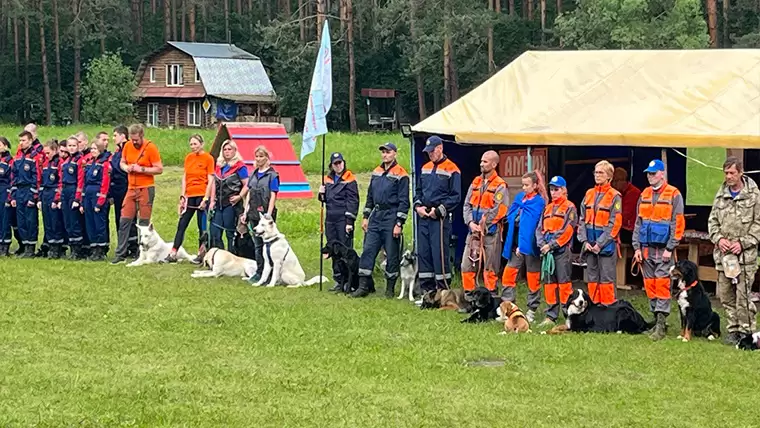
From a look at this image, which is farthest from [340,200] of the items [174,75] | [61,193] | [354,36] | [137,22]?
[137,22]

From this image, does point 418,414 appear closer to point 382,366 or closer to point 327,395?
point 327,395

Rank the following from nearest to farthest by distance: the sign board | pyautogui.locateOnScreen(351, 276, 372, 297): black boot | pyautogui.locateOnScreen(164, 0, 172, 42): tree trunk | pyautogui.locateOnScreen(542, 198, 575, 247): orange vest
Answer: pyautogui.locateOnScreen(542, 198, 575, 247): orange vest
pyautogui.locateOnScreen(351, 276, 372, 297): black boot
the sign board
pyautogui.locateOnScreen(164, 0, 172, 42): tree trunk

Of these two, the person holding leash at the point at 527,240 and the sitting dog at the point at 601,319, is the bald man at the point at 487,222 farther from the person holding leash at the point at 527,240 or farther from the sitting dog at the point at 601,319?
the sitting dog at the point at 601,319

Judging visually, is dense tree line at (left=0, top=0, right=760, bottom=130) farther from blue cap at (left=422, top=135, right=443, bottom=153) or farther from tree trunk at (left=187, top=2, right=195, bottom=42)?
blue cap at (left=422, top=135, right=443, bottom=153)

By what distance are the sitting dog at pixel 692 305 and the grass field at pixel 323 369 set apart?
30cm

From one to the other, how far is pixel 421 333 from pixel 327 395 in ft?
8.87

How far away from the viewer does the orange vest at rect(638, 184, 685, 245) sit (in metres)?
10.3

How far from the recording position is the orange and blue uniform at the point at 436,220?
12359 mm

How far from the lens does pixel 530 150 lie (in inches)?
544

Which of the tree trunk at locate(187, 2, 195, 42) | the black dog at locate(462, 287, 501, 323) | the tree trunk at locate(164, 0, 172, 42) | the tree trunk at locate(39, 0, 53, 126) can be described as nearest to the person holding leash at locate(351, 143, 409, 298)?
the black dog at locate(462, 287, 501, 323)

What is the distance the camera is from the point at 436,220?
12.5m

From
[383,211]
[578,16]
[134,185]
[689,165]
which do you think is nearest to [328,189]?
[383,211]

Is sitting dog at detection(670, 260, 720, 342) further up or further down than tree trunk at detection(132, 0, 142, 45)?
further down

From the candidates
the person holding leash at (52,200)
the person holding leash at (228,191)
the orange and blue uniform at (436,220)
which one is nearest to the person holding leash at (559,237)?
the orange and blue uniform at (436,220)
